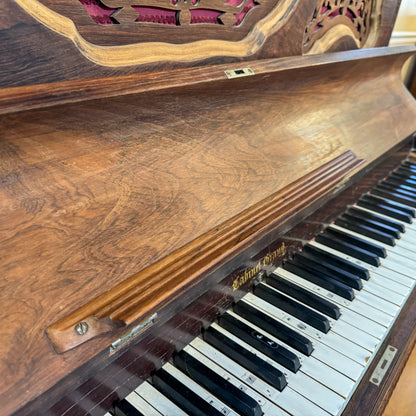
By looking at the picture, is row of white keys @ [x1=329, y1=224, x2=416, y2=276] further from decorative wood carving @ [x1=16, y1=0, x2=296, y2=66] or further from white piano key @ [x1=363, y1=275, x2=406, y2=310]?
decorative wood carving @ [x1=16, y1=0, x2=296, y2=66]

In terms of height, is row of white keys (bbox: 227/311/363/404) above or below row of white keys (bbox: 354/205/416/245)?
above

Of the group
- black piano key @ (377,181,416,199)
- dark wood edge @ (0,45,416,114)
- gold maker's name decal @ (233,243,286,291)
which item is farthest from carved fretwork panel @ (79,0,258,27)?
black piano key @ (377,181,416,199)

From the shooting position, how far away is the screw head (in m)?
0.65

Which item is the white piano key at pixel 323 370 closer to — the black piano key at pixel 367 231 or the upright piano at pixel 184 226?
the upright piano at pixel 184 226

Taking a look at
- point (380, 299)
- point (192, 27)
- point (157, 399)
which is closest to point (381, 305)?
point (380, 299)

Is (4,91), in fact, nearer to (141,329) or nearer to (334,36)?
(141,329)

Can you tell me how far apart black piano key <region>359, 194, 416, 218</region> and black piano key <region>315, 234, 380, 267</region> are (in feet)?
1.26

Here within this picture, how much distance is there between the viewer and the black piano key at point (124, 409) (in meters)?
0.77

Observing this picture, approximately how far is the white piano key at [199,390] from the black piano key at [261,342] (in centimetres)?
17

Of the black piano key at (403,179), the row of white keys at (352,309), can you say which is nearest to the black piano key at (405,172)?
the black piano key at (403,179)

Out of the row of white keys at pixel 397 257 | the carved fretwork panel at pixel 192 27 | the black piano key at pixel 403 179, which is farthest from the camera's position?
the black piano key at pixel 403 179

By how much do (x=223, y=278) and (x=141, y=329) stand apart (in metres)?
0.27

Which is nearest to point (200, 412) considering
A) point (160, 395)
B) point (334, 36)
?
point (160, 395)

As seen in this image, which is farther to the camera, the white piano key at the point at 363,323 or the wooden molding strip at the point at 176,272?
the white piano key at the point at 363,323
